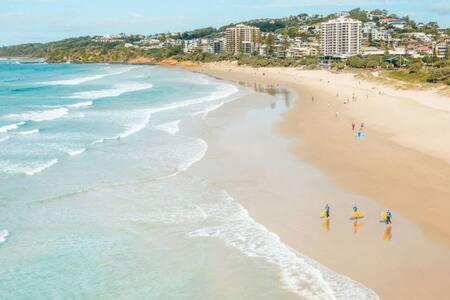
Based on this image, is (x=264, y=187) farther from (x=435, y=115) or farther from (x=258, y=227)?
(x=435, y=115)

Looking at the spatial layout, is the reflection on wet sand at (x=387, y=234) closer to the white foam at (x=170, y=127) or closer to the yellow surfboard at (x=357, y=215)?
the yellow surfboard at (x=357, y=215)

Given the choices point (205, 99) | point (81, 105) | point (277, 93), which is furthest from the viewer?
point (277, 93)

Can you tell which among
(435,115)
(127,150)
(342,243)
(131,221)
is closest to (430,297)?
(342,243)

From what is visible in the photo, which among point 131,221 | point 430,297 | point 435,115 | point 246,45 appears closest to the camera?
point 430,297

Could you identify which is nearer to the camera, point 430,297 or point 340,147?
point 430,297

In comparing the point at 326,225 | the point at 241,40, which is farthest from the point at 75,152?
the point at 241,40

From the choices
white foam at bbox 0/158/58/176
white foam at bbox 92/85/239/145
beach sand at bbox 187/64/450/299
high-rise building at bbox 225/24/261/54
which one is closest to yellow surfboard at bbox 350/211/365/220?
beach sand at bbox 187/64/450/299

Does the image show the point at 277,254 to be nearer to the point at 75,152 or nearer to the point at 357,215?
the point at 357,215

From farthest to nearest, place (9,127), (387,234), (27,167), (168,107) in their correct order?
(168,107), (9,127), (27,167), (387,234)
